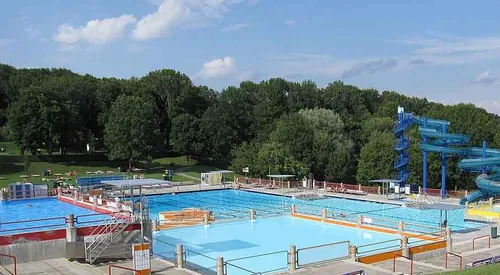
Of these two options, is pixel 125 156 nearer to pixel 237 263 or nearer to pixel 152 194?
pixel 152 194

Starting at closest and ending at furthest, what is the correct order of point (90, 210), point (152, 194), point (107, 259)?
1. point (107, 259)
2. point (90, 210)
3. point (152, 194)

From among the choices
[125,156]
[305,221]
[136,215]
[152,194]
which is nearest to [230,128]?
[125,156]

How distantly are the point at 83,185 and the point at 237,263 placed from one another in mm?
25504

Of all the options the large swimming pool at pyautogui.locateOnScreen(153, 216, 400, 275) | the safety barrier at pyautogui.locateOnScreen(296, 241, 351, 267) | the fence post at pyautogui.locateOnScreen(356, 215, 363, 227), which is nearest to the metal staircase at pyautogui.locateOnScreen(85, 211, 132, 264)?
the large swimming pool at pyautogui.locateOnScreen(153, 216, 400, 275)

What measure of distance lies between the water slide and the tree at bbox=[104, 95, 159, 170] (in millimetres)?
35752

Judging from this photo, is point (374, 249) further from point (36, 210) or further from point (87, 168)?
point (87, 168)

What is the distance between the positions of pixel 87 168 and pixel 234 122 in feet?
78.7

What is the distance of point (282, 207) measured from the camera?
127 feet

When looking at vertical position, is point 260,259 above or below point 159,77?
below

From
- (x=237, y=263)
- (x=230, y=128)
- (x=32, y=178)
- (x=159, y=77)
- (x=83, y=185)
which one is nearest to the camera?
(x=237, y=263)

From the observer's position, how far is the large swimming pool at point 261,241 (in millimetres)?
23641

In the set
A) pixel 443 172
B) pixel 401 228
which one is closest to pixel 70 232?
pixel 401 228

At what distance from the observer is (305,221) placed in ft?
118

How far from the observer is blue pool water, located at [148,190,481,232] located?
36.6 metres
